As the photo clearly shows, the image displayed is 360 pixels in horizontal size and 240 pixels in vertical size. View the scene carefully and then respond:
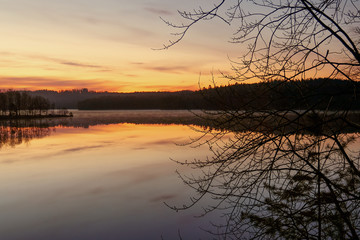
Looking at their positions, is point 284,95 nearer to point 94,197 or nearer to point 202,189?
point 202,189

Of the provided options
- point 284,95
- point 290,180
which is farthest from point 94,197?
point 284,95

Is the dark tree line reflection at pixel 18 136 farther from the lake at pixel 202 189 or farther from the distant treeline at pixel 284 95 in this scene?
the distant treeline at pixel 284 95

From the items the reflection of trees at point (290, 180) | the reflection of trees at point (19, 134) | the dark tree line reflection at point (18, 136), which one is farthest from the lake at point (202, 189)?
the reflection of trees at point (19, 134)

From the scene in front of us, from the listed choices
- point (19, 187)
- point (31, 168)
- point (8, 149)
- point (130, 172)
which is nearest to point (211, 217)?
point (130, 172)

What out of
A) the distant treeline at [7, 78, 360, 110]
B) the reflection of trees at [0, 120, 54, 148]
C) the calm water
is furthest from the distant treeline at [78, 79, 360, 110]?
the reflection of trees at [0, 120, 54, 148]

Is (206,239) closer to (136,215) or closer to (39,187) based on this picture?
(136,215)

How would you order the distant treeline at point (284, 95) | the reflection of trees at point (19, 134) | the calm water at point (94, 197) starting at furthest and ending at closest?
the reflection of trees at point (19, 134) < the calm water at point (94, 197) < the distant treeline at point (284, 95)

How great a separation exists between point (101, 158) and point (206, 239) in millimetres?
12449

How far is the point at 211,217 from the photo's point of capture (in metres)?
8.88

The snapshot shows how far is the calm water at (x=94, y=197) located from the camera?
26.6ft

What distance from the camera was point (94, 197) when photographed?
10.9 m

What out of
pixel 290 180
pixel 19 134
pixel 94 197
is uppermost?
pixel 290 180

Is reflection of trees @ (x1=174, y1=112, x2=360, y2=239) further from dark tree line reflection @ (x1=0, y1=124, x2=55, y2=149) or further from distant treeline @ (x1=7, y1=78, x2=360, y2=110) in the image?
dark tree line reflection @ (x1=0, y1=124, x2=55, y2=149)

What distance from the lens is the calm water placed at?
8.12 meters
